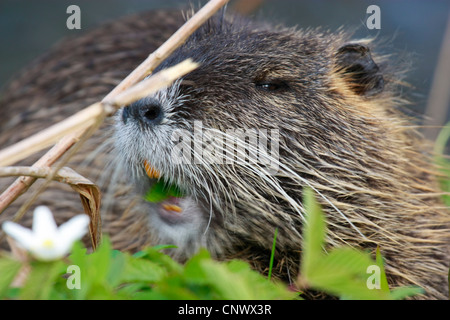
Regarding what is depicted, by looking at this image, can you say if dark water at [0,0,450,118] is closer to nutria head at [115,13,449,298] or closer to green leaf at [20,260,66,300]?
nutria head at [115,13,449,298]

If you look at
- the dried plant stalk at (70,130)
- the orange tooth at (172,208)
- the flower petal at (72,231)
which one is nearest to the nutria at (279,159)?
the orange tooth at (172,208)

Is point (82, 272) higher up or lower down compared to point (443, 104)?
lower down

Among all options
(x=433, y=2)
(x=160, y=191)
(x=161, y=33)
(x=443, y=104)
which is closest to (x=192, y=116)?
(x=160, y=191)

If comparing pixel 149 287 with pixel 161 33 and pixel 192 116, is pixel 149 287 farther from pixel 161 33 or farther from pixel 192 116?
pixel 161 33

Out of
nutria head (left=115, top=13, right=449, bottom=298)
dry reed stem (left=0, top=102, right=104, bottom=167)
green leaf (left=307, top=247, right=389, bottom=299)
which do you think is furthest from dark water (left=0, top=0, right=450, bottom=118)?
green leaf (left=307, top=247, right=389, bottom=299)

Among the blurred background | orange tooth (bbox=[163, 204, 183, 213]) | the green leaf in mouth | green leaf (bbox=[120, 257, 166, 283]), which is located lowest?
green leaf (bbox=[120, 257, 166, 283])
